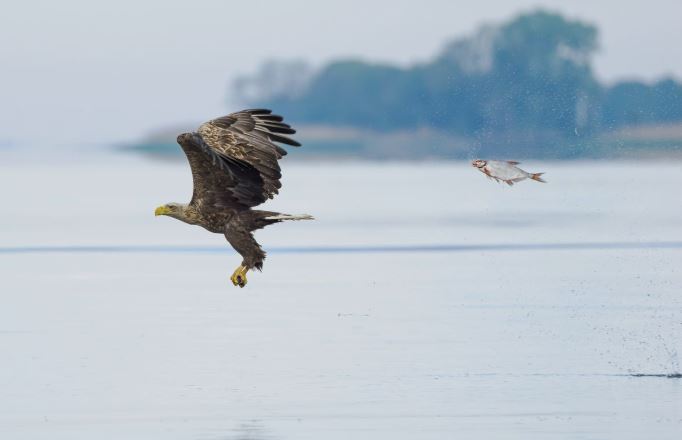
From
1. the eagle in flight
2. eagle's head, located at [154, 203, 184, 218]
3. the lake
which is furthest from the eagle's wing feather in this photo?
the lake

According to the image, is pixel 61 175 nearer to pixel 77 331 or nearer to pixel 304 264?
pixel 304 264

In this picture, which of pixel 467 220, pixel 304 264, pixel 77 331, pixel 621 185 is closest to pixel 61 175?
pixel 621 185

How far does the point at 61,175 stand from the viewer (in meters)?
63.0

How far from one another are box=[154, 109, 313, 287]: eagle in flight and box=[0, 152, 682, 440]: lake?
88 centimetres

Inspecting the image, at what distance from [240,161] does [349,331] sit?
67.4 inches

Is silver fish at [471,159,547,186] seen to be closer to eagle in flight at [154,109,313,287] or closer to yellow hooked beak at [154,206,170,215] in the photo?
eagle in flight at [154,109,313,287]

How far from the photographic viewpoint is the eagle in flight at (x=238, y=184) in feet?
49.0

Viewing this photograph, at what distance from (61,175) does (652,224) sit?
124 feet

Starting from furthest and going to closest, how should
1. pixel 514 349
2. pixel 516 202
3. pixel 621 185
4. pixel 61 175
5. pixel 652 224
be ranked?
pixel 61 175 → pixel 621 185 → pixel 516 202 → pixel 652 224 → pixel 514 349

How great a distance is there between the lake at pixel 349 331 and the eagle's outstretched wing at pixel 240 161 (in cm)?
116

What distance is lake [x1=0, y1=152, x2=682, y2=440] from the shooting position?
11.3 m

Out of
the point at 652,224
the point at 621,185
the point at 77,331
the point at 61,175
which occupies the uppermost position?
the point at 77,331

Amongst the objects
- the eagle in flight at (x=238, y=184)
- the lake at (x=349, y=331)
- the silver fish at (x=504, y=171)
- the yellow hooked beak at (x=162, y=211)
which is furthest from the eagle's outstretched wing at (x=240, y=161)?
the silver fish at (x=504, y=171)

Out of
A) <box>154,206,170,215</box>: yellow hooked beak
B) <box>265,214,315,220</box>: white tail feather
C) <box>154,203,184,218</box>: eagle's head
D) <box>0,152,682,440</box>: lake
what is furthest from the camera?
<box>154,206,170,215</box>: yellow hooked beak
